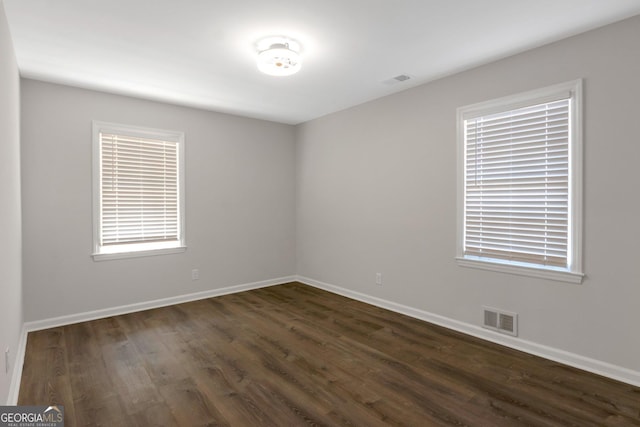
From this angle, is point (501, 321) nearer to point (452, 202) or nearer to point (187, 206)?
point (452, 202)

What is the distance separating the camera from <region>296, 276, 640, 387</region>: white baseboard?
2.57 m

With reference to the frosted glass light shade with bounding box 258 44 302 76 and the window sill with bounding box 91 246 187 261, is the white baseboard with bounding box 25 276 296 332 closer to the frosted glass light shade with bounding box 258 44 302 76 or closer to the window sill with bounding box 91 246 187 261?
the window sill with bounding box 91 246 187 261

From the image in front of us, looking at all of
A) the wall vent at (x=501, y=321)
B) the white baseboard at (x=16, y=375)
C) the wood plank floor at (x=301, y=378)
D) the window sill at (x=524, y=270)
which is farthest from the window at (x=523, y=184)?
the white baseboard at (x=16, y=375)

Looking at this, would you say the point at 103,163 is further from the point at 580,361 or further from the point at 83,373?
the point at 580,361

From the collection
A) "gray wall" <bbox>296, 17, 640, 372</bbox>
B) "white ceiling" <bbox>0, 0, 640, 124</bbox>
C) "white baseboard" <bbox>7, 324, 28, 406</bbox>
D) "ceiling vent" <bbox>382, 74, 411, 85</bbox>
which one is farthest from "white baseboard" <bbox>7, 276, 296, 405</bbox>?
"ceiling vent" <bbox>382, 74, 411, 85</bbox>

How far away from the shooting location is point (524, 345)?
3.06m

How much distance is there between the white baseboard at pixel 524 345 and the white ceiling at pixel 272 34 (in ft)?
8.54

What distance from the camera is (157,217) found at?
14.6 feet

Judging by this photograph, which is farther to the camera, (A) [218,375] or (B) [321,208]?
A: (B) [321,208]

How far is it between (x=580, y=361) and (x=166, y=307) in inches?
174

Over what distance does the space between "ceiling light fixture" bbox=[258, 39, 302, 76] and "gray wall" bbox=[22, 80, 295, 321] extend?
2.18m

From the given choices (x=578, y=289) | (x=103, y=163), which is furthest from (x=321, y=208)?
(x=578, y=289)

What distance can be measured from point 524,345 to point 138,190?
4.57m

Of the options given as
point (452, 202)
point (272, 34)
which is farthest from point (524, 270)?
point (272, 34)
